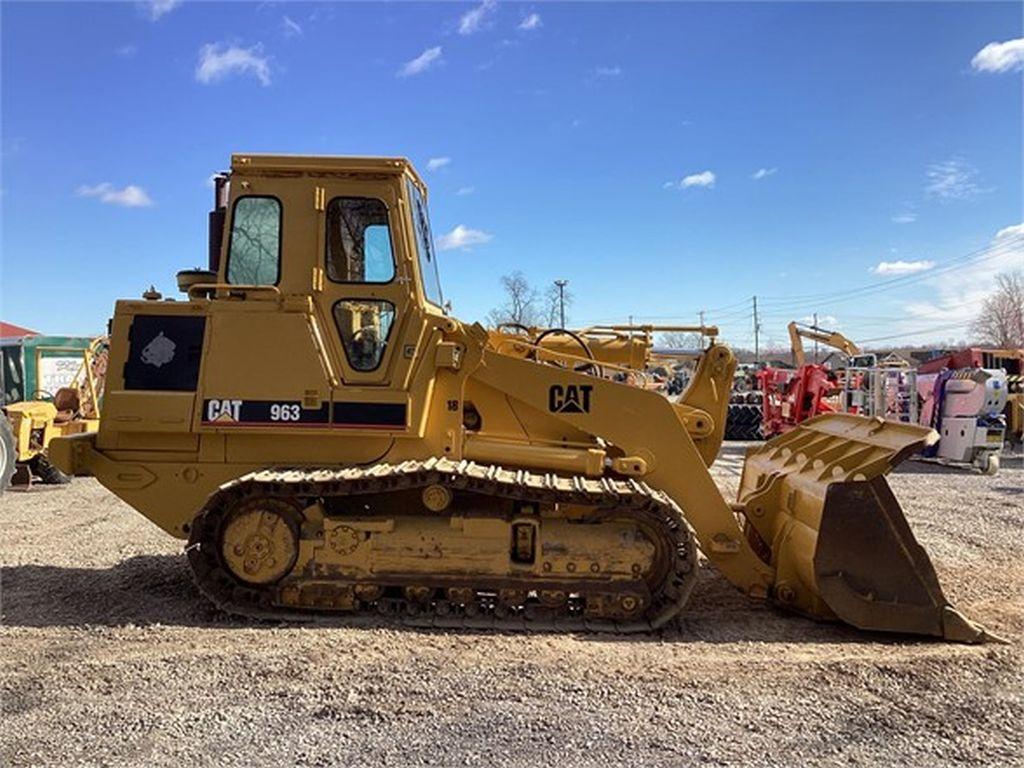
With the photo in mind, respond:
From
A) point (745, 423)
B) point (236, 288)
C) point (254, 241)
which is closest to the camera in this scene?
point (236, 288)

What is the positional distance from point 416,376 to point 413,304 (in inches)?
21.3

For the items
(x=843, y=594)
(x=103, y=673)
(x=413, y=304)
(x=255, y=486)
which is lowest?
(x=103, y=673)

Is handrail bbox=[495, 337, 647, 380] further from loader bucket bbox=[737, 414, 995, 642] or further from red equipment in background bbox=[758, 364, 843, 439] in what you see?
red equipment in background bbox=[758, 364, 843, 439]

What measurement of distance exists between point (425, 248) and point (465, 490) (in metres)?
2.10

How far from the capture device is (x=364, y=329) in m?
5.73

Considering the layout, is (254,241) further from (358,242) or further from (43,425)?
(43,425)

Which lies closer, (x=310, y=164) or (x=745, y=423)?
(x=310, y=164)

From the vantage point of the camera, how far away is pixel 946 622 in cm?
514

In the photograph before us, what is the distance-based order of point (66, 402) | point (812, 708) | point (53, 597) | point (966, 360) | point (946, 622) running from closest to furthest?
point (812, 708) → point (946, 622) → point (53, 597) → point (66, 402) → point (966, 360)

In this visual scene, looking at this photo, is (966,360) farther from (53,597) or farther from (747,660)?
(53,597)

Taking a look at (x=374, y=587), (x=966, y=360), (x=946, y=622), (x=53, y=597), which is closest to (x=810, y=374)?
(x=966, y=360)

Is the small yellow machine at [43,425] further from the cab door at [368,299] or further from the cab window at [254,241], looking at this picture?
the cab door at [368,299]

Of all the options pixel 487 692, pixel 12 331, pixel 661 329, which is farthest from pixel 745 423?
pixel 12 331

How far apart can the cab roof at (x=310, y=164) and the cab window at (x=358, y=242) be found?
9.4 inches
